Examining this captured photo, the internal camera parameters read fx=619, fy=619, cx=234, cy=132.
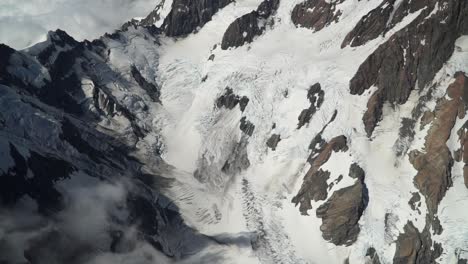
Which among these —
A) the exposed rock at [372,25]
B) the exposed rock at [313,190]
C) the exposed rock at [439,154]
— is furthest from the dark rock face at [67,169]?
the exposed rock at [372,25]

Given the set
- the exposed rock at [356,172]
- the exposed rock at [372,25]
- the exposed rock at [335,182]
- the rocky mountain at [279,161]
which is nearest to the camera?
the rocky mountain at [279,161]

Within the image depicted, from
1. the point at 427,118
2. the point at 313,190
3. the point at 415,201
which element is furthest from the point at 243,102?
the point at 415,201

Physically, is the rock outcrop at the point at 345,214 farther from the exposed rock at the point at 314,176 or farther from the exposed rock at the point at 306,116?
the exposed rock at the point at 306,116

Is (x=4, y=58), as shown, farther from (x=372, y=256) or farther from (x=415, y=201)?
(x=415, y=201)

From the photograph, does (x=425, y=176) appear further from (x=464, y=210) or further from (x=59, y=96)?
(x=59, y=96)

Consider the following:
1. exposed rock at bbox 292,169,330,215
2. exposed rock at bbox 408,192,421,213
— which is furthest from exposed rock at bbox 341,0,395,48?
exposed rock at bbox 408,192,421,213

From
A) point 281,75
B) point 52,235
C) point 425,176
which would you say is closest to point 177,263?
point 52,235

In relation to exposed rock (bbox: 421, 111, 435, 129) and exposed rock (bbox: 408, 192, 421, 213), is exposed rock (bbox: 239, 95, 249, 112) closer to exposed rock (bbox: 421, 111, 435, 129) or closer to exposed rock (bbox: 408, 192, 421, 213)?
exposed rock (bbox: 421, 111, 435, 129)
